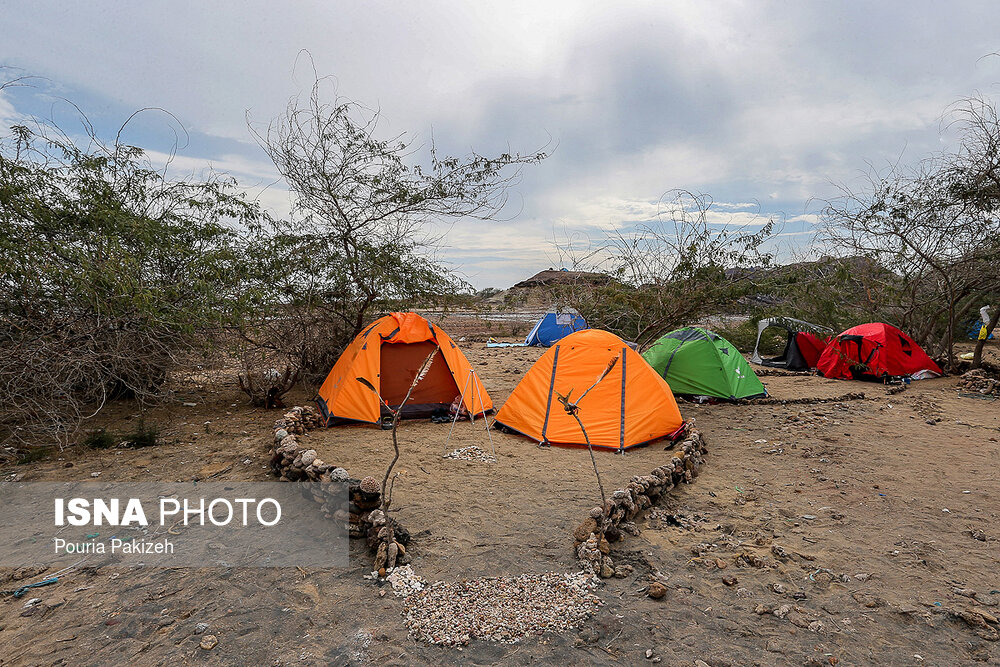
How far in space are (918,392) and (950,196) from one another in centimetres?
410

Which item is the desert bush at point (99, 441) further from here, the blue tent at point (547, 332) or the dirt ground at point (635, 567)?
the blue tent at point (547, 332)

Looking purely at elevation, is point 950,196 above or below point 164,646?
above

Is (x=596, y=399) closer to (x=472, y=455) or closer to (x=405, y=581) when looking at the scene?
(x=472, y=455)

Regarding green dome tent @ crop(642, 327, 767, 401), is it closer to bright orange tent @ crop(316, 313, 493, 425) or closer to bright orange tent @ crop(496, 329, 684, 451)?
bright orange tent @ crop(496, 329, 684, 451)

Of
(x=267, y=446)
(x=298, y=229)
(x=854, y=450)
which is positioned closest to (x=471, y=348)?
(x=298, y=229)

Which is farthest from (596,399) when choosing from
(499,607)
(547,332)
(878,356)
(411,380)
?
(547,332)

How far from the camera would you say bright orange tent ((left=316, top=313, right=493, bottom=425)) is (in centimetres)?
750

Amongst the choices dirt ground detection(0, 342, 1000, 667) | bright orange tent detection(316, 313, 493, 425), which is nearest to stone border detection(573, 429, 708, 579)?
dirt ground detection(0, 342, 1000, 667)

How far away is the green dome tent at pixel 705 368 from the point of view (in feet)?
30.6

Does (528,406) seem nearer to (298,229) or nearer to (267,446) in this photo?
(267,446)

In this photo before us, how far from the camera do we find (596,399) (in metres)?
6.84

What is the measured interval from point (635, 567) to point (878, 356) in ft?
36.2

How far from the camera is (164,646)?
113 inches

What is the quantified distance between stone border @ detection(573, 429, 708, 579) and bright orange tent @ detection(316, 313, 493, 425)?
11.2ft
